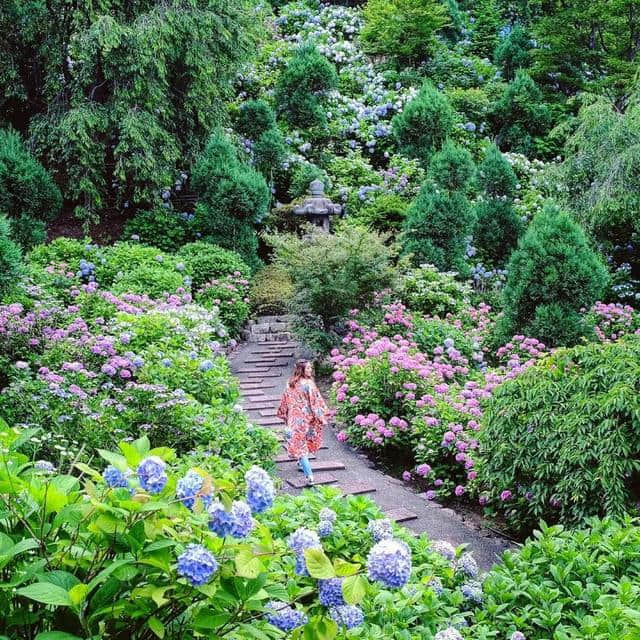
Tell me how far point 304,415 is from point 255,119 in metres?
9.17

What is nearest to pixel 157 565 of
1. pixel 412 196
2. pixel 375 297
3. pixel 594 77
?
pixel 375 297

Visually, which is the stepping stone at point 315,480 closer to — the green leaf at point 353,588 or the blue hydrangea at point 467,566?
the blue hydrangea at point 467,566

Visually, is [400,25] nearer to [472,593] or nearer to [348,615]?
[472,593]

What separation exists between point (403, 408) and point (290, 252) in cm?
348

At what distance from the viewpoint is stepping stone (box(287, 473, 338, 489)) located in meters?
5.20

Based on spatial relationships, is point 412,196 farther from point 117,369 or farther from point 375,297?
point 117,369

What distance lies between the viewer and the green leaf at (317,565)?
130 centimetres

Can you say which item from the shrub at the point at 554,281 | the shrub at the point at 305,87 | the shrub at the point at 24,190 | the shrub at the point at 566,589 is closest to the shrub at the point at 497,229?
the shrub at the point at 554,281

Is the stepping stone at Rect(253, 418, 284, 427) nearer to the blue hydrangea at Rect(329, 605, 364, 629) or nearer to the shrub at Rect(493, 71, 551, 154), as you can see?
the blue hydrangea at Rect(329, 605, 364, 629)

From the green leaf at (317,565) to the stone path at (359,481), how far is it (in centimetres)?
267

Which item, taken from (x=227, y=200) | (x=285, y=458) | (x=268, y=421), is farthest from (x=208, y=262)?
(x=285, y=458)

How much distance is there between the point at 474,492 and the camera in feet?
16.7

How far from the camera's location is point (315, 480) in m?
5.30

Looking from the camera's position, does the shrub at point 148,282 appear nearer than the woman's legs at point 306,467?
No
